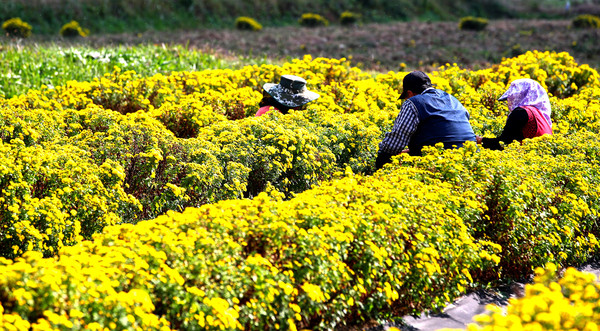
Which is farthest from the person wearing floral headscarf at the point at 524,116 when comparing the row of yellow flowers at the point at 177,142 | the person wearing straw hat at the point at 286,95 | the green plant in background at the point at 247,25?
the green plant in background at the point at 247,25

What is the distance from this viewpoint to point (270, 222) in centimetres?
337

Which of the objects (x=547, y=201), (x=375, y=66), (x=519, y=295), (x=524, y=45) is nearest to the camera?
(x=519, y=295)

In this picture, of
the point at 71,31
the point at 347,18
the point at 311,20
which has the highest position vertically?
the point at 347,18

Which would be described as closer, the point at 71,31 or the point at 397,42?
the point at 71,31

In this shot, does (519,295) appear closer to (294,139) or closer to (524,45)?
(294,139)

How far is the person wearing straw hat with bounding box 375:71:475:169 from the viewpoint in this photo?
5.33m

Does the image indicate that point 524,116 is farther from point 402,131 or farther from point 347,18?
point 347,18

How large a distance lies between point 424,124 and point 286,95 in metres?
1.79

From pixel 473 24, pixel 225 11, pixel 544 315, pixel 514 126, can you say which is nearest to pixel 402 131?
pixel 514 126

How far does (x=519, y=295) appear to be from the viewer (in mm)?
4227

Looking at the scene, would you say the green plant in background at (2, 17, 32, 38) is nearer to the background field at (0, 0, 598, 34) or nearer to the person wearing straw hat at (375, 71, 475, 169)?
the background field at (0, 0, 598, 34)

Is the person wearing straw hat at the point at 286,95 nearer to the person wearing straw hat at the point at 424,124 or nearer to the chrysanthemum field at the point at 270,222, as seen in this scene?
the chrysanthemum field at the point at 270,222

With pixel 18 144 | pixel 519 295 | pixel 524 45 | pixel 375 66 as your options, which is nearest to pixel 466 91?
pixel 519 295

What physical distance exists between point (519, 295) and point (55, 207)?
3.09 metres
